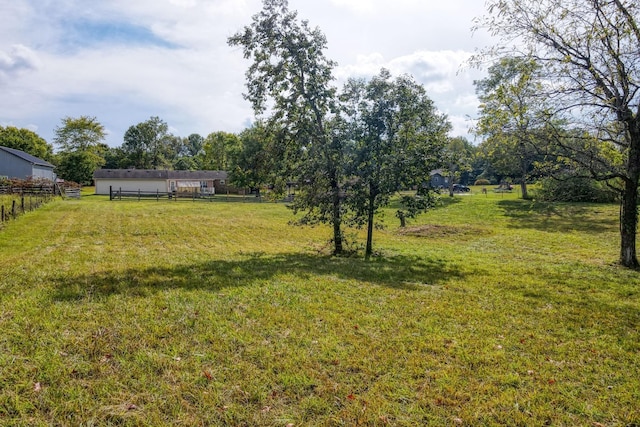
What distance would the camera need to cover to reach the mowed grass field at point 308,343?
3365mm

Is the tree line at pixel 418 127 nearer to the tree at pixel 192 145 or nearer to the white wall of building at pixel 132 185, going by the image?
the white wall of building at pixel 132 185

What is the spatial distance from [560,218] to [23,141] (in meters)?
72.9

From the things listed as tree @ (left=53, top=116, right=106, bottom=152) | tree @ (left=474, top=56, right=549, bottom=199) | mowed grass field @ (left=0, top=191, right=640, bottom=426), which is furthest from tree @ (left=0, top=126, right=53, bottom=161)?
tree @ (left=474, top=56, right=549, bottom=199)

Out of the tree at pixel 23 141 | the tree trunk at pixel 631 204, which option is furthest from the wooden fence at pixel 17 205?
the tree at pixel 23 141

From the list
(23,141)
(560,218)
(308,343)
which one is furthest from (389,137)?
(23,141)

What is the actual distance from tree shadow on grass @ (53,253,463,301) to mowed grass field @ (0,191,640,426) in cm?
6

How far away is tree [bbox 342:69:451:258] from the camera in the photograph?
11836 mm

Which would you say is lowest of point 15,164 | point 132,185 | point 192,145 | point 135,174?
point 132,185

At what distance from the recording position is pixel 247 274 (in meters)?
8.24

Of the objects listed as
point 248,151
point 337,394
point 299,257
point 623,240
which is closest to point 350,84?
point 299,257

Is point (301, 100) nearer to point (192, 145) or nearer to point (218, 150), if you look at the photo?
point (218, 150)

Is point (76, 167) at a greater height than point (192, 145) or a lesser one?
lesser

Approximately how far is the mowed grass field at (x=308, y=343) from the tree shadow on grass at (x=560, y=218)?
40.9 feet

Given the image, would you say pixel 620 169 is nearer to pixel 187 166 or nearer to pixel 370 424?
pixel 370 424
